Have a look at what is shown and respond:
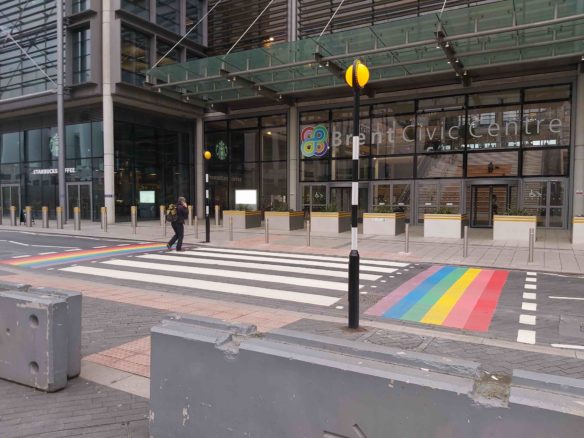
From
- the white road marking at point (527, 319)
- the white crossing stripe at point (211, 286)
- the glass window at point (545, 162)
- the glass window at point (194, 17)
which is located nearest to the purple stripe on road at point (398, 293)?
the white crossing stripe at point (211, 286)

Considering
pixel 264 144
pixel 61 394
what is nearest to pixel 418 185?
pixel 264 144

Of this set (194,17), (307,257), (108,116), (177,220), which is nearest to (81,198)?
(108,116)

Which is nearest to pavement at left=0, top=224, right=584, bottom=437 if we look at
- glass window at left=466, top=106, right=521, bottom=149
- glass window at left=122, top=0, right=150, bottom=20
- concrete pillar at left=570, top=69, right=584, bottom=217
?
concrete pillar at left=570, top=69, right=584, bottom=217

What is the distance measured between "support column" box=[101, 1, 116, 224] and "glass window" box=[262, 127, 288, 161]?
32.4 feet

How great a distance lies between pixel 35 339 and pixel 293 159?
25.7 meters

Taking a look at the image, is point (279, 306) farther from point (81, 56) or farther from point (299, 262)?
point (81, 56)

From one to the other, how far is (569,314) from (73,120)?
3012cm

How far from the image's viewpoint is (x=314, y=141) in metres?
28.9

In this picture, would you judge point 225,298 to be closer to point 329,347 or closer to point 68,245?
point 329,347

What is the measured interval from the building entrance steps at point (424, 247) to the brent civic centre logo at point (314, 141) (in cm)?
919

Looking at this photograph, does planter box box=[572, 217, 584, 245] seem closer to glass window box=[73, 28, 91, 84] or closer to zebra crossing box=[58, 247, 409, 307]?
zebra crossing box=[58, 247, 409, 307]

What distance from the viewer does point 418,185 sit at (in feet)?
83.6

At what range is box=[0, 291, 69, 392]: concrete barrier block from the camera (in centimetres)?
394

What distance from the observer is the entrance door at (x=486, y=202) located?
935 inches
